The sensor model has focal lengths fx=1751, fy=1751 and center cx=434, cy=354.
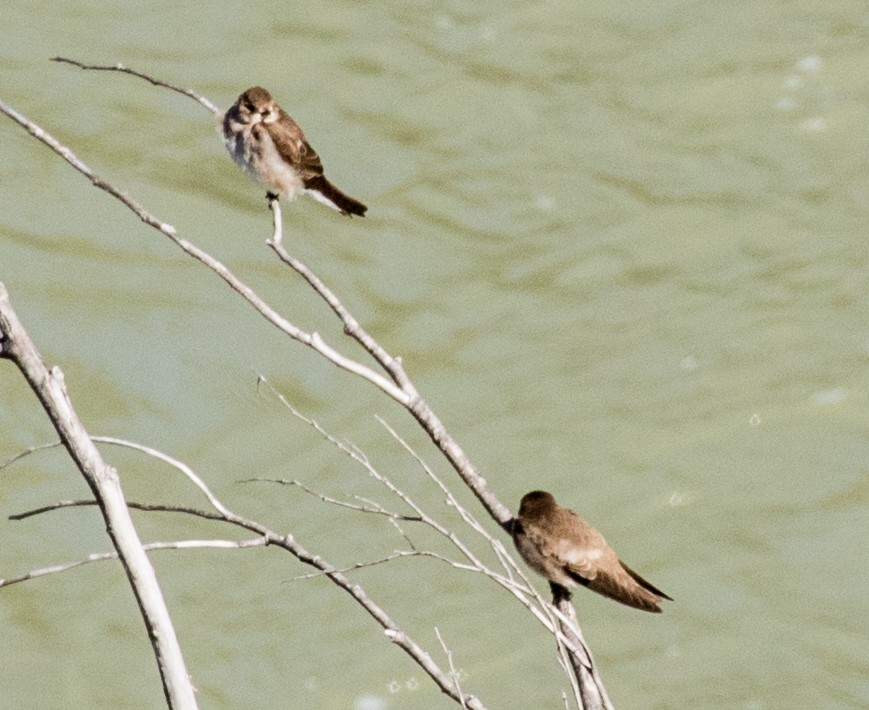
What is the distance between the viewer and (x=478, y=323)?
7707mm

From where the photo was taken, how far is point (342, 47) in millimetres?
8375

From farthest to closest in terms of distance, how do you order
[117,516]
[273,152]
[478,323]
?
[478,323] → [273,152] → [117,516]

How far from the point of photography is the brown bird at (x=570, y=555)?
3312 mm

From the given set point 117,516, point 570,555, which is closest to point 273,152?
point 570,555

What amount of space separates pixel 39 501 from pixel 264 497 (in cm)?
90

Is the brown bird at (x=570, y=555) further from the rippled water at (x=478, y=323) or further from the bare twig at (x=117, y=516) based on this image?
the rippled water at (x=478, y=323)

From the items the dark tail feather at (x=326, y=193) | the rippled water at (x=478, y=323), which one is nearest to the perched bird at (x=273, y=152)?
the dark tail feather at (x=326, y=193)

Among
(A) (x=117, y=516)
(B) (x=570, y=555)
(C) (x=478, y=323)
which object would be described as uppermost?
(A) (x=117, y=516)

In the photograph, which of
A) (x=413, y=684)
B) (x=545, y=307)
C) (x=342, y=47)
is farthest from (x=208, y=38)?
(x=413, y=684)

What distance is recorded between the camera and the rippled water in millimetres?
6691

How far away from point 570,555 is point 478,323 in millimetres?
4366

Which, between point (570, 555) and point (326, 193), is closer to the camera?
point (570, 555)

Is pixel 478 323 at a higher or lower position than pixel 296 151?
lower

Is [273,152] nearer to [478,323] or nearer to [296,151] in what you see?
[296,151]
